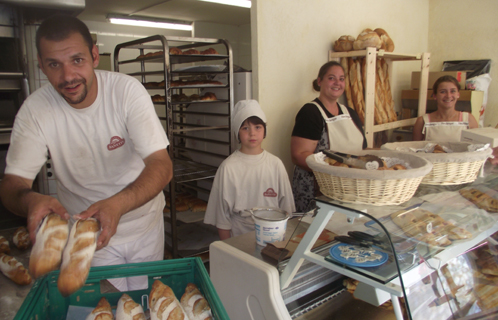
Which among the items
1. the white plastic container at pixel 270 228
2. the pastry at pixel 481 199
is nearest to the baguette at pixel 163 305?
the white plastic container at pixel 270 228

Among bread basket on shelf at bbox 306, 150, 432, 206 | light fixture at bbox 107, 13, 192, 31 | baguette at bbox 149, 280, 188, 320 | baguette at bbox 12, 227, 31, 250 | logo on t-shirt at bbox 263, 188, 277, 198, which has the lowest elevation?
baguette at bbox 12, 227, 31, 250

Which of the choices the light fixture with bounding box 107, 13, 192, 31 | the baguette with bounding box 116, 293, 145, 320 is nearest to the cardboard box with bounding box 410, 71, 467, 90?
the baguette with bounding box 116, 293, 145, 320

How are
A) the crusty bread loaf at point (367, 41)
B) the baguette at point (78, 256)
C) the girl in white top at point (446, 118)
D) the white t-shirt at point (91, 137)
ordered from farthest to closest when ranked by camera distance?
the crusty bread loaf at point (367, 41) < the girl in white top at point (446, 118) < the white t-shirt at point (91, 137) < the baguette at point (78, 256)

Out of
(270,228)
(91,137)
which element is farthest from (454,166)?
(91,137)

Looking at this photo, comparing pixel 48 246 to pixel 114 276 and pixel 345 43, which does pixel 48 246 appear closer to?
pixel 114 276

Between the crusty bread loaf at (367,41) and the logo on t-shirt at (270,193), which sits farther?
the crusty bread loaf at (367,41)

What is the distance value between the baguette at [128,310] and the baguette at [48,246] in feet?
0.65

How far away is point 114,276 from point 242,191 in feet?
4.46

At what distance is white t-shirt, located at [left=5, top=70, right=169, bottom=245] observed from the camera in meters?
1.52

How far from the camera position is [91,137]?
160 centimetres

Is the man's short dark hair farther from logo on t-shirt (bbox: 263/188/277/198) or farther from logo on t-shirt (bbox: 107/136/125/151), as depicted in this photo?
logo on t-shirt (bbox: 263/188/277/198)

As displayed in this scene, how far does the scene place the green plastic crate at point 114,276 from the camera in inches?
37.3

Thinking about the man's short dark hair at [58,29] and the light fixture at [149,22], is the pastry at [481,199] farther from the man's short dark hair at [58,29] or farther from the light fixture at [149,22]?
the light fixture at [149,22]

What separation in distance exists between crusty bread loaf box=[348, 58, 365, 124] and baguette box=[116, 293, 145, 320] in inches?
110
